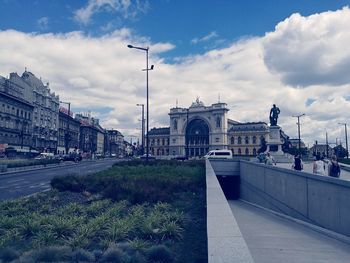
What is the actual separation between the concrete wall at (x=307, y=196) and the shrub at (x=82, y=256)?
5.68m

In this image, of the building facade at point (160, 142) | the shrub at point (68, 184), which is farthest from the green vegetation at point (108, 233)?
the building facade at point (160, 142)

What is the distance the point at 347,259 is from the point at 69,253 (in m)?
5.16

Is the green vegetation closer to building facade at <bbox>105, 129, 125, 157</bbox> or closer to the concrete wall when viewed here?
the concrete wall

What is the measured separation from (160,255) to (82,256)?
1238mm

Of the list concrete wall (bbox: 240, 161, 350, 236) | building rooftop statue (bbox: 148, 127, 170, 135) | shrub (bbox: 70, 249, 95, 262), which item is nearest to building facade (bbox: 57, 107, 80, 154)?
building rooftop statue (bbox: 148, 127, 170, 135)

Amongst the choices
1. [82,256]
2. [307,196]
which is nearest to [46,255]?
[82,256]

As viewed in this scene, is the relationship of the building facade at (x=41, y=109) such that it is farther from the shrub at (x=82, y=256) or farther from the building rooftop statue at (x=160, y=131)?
the shrub at (x=82, y=256)

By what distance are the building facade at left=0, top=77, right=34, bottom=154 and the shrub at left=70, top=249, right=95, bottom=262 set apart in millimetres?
61824

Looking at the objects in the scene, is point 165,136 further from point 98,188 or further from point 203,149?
point 98,188

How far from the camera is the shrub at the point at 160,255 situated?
5.11 meters

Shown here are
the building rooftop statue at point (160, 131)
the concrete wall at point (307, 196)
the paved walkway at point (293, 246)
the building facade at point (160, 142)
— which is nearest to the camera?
the paved walkway at point (293, 246)

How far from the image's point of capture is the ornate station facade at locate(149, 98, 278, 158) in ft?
416

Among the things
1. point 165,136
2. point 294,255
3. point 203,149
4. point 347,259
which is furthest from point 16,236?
point 165,136

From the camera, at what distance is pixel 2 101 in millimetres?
65062
